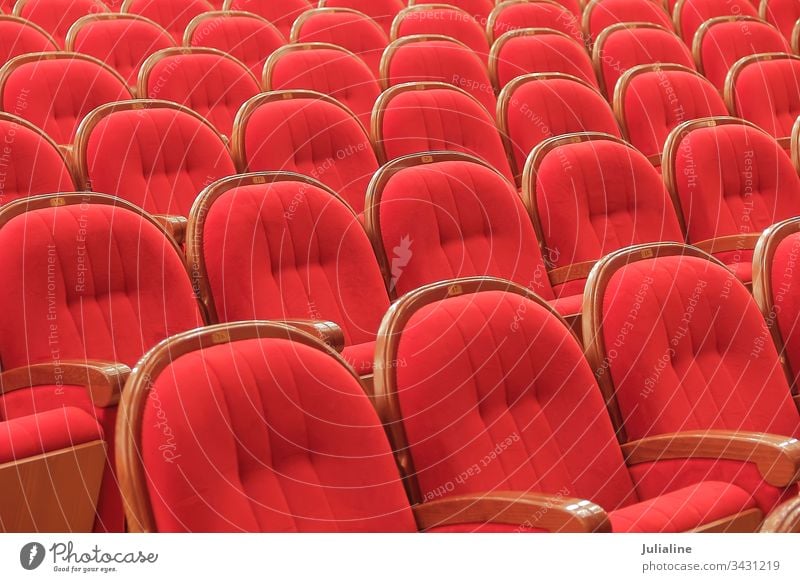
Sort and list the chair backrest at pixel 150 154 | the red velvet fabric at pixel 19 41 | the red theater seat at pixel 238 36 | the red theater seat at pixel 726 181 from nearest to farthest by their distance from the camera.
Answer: the chair backrest at pixel 150 154 → the red theater seat at pixel 726 181 → the red velvet fabric at pixel 19 41 → the red theater seat at pixel 238 36

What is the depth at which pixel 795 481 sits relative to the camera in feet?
1.62

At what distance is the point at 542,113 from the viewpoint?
94 centimetres

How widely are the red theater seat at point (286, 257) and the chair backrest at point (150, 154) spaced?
0.43 ft

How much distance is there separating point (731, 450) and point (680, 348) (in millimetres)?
82

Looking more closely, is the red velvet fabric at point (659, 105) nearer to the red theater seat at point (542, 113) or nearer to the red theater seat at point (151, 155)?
the red theater seat at point (542, 113)

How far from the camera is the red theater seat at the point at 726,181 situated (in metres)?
0.84

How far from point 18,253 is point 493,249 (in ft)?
1.07

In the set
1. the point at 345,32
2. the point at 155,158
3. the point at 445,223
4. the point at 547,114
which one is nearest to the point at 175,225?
the point at 155,158

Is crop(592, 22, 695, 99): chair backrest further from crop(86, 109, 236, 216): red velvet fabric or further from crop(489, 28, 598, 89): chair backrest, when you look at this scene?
crop(86, 109, 236, 216): red velvet fabric

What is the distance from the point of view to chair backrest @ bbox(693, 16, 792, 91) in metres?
1.23

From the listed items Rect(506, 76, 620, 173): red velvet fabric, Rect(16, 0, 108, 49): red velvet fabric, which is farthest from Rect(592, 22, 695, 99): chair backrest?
Rect(16, 0, 108, 49): red velvet fabric

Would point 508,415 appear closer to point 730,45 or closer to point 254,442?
point 254,442

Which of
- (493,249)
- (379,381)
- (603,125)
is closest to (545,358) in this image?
(379,381)
